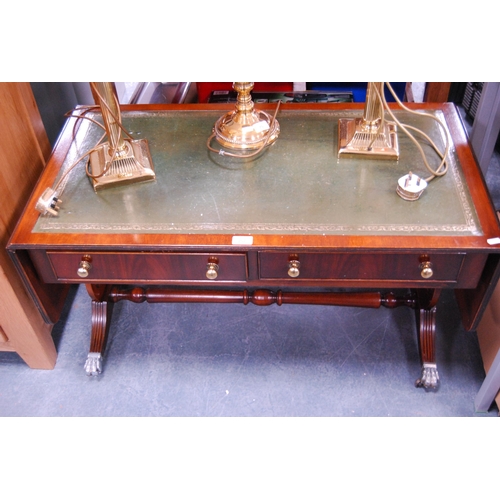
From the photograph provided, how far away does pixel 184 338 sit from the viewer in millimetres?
1655

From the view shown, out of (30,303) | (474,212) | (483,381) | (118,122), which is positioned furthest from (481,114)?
(30,303)

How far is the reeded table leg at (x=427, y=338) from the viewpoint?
4.89 feet

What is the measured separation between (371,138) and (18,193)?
0.86m

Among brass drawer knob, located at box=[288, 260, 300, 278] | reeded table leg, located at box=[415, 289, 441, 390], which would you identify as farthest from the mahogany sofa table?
reeded table leg, located at box=[415, 289, 441, 390]

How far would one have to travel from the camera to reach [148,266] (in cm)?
124

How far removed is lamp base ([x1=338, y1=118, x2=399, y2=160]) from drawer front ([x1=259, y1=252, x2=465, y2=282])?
0.92 feet

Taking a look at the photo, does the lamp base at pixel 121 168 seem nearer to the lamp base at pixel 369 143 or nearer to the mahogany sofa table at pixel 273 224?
the mahogany sofa table at pixel 273 224

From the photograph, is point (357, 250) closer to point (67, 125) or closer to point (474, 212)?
point (474, 212)

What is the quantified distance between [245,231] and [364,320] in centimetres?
67

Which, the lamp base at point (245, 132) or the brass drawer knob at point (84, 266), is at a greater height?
the lamp base at point (245, 132)

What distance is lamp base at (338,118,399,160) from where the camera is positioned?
1.32 metres

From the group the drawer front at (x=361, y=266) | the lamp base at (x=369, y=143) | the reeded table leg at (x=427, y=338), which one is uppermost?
the lamp base at (x=369, y=143)

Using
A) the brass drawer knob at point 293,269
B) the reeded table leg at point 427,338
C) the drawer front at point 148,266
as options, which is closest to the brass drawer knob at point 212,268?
the drawer front at point 148,266

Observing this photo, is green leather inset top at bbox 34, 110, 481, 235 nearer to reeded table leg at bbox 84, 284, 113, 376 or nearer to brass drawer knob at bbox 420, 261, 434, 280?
brass drawer knob at bbox 420, 261, 434, 280
